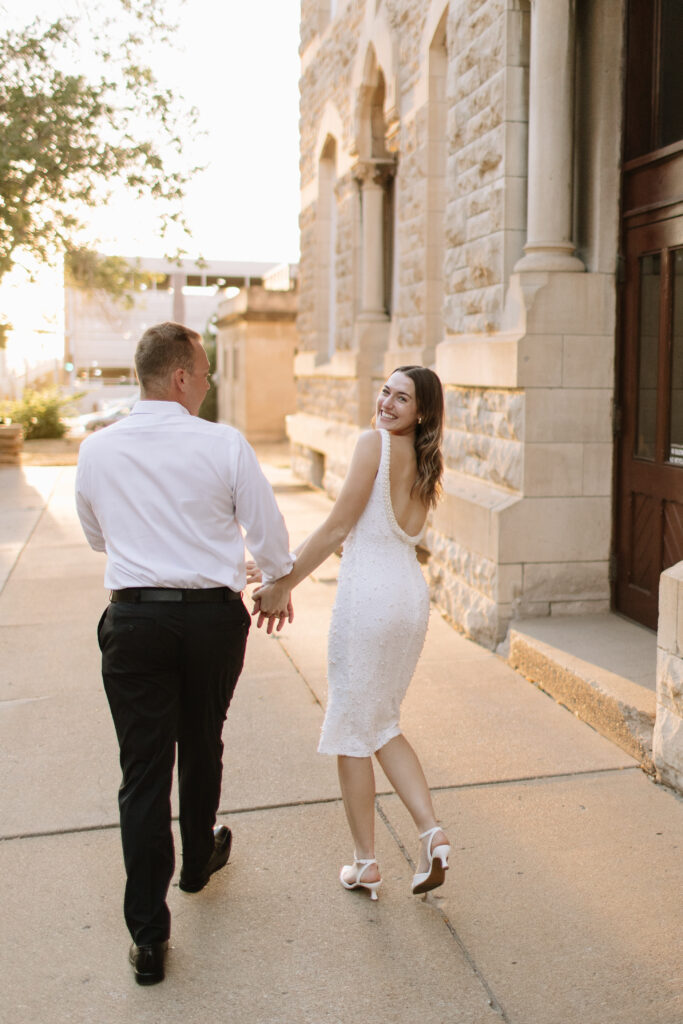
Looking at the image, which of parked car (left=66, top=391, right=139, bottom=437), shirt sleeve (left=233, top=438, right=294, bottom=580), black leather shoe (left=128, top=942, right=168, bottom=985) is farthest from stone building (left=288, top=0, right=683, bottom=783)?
parked car (left=66, top=391, right=139, bottom=437)

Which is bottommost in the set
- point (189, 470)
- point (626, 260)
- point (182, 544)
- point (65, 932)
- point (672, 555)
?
point (65, 932)

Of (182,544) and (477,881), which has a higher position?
(182,544)

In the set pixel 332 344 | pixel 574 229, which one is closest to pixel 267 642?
pixel 574 229

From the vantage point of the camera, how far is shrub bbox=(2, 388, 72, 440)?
23.8 m

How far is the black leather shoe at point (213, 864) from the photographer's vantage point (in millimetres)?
3533

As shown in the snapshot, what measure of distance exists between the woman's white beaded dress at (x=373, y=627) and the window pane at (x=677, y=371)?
8.65ft

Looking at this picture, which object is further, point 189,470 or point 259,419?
point 259,419

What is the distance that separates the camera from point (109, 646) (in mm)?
3096

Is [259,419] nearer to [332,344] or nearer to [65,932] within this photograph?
[332,344]

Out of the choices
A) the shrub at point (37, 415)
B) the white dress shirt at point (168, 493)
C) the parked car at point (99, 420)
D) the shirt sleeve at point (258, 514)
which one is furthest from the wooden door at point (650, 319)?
the parked car at point (99, 420)

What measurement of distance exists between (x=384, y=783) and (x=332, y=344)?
10.3 meters

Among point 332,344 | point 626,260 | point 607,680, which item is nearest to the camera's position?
point 607,680

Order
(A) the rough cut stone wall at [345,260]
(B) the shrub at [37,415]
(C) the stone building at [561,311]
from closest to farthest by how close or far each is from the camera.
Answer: (C) the stone building at [561,311]
(A) the rough cut stone wall at [345,260]
(B) the shrub at [37,415]

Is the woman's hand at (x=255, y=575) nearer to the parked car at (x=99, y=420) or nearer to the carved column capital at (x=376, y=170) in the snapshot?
the carved column capital at (x=376, y=170)
